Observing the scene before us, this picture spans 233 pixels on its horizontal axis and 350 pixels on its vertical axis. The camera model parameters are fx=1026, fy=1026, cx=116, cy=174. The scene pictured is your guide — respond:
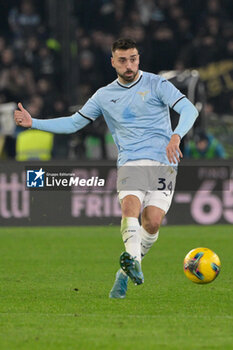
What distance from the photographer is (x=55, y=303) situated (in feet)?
25.7

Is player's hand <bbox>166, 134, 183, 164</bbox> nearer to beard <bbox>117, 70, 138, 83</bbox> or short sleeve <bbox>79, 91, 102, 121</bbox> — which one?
beard <bbox>117, 70, 138, 83</bbox>

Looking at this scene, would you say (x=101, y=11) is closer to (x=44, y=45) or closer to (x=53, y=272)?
(x=44, y=45)

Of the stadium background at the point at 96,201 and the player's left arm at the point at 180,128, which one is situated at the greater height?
the player's left arm at the point at 180,128

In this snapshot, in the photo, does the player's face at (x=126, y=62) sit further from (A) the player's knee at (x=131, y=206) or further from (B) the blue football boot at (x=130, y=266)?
(B) the blue football boot at (x=130, y=266)

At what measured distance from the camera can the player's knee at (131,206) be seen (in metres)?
7.86

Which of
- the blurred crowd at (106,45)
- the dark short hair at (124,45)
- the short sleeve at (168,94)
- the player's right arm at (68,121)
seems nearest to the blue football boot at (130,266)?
the short sleeve at (168,94)

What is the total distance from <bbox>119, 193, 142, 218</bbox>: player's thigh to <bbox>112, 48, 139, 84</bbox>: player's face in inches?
37.0

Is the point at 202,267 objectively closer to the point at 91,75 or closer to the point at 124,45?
the point at 124,45

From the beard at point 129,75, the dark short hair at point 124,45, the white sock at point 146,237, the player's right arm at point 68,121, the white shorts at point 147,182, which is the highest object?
the dark short hair at point 124,45

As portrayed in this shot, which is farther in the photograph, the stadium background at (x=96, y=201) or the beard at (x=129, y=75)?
the beard at (x=129, y=75)

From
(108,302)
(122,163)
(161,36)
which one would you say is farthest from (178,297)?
(161,36)

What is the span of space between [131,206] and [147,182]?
342 millimetres
